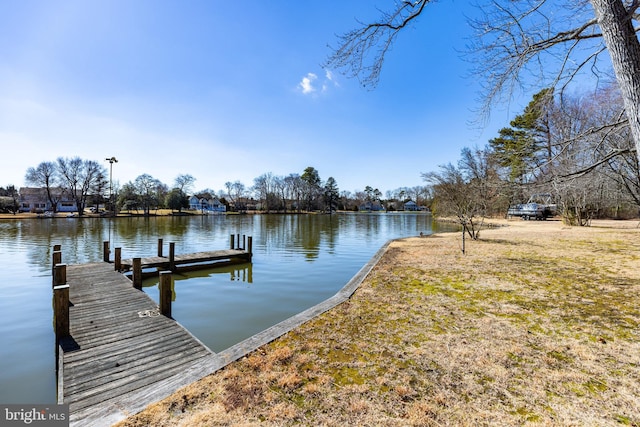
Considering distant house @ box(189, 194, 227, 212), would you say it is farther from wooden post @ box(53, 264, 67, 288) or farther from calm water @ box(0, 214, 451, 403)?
wooden post @ box(53, 264, 67, 288)

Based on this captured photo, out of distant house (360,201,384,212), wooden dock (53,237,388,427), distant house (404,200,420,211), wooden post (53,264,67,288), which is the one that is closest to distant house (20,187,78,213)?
wooden post (53,264,67,288)

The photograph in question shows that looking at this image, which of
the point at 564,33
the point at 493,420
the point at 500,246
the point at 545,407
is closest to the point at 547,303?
the point at 545,407

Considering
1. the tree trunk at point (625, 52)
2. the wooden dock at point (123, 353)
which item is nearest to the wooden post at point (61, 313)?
the wooden dock at point (123, 353)

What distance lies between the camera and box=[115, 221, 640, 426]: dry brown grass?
94.8 inches

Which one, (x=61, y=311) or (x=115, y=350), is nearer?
(x=115, y=350)

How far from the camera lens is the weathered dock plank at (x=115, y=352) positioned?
317cm

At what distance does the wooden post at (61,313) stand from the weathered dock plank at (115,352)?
0.45 feet

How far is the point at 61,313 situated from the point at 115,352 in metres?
1.35

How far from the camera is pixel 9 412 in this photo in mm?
2750

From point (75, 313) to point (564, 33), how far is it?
964cm

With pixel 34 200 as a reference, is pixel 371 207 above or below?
below

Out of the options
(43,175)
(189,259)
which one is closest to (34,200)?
(43,175)

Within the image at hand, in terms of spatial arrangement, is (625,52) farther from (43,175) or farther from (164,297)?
(43,175)

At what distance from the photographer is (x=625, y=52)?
284 cm
